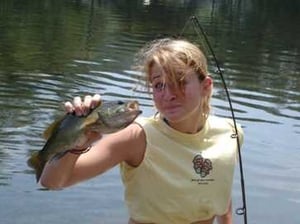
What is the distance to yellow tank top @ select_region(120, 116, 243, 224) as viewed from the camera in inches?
168

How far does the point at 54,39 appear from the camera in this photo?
30953 millimetres

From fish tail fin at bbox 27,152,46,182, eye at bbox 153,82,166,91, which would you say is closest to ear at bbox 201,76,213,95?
eye at bbox 153,82,166,91

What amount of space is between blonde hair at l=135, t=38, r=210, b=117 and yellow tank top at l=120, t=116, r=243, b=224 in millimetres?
307

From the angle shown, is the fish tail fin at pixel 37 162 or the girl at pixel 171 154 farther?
the girl at pixel 171 154

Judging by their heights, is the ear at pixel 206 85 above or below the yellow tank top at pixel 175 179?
above

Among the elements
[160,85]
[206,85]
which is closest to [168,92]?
[160,85]

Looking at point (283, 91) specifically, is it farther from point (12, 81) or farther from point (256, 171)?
point (256, 171)

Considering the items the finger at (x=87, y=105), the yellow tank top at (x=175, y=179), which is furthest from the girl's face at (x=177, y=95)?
the finger at (x=87, y=105)

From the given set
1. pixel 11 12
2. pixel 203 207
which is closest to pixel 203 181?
pixel 203 207

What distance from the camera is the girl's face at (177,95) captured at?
4160mm

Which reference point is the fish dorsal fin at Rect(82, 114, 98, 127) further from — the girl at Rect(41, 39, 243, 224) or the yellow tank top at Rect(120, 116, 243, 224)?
the yellow tank top at Rect(120, 116, 243, 224)

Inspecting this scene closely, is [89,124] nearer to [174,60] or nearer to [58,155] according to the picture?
[58,155]

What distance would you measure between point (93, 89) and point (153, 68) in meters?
14.6

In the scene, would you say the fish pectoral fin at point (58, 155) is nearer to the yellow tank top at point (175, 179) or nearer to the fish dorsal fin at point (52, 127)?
the fish dorsal fin at point (52, 127)
